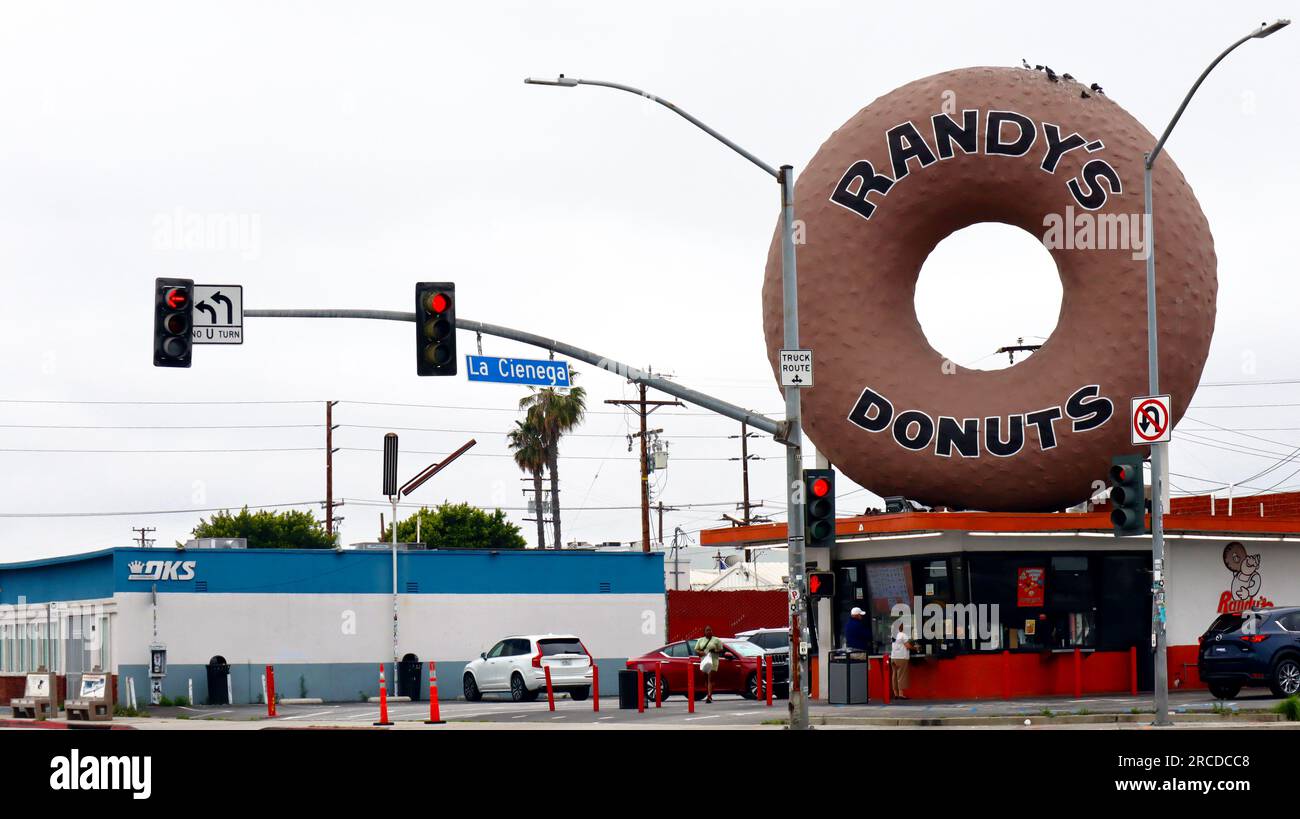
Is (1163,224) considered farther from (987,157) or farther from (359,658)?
(359,658)

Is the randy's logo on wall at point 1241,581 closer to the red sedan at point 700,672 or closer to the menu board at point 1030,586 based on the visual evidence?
the menu board at point 1030,586

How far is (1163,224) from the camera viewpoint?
27.5m

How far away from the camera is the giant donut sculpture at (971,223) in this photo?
90.7 ft

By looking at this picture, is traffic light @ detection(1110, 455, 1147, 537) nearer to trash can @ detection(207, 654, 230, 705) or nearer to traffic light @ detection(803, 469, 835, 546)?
traffic light @ detection(803, 469, 835, 546)

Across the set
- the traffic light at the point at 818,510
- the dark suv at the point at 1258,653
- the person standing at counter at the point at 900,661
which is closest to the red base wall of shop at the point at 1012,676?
the person standing at counter at the point at 900,661

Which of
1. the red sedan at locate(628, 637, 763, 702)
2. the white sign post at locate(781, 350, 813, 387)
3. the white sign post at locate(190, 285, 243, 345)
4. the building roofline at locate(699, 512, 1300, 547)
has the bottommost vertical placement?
the red sedan at locate(628, 637, 763, 702)

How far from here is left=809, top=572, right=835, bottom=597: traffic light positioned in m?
23.7

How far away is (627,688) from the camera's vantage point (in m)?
32.4

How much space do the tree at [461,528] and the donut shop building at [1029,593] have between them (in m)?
62.8

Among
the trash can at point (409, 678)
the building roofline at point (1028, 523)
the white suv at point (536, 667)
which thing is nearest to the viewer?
the building roofline at point (1028, 523)

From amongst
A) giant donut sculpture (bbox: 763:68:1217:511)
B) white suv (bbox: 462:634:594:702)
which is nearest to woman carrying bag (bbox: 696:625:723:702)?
white suv (bbox: 462:634:594:702)

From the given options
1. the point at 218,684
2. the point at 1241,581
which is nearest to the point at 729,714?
the point at 1241,581

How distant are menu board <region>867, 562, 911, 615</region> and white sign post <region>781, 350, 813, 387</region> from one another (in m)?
8.63

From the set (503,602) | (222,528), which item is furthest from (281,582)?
(222,528)
